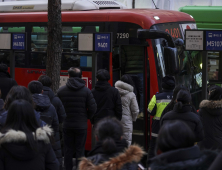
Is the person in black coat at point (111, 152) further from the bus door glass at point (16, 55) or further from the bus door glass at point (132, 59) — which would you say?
the bus door glass at point (16, 55)

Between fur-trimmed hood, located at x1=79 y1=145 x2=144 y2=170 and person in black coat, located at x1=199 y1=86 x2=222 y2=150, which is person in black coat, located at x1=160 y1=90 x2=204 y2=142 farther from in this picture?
fur-trimmed hood, located at x1=79 y1=145 x2=144 y2=170

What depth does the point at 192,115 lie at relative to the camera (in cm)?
483

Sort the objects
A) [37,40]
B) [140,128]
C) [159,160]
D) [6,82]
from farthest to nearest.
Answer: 1. [37,40]
2. [140,128]
3. [6,82]
4. [159,160]

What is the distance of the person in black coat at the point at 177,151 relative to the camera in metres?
2.37

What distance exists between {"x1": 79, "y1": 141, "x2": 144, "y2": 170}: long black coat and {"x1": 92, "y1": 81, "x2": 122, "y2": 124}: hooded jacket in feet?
11.8

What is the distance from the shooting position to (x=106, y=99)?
6562 mm

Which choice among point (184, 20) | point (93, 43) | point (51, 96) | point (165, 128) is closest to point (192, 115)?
point (51, 96)

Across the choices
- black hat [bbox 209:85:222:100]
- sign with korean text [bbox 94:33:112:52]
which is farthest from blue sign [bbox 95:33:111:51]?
black hat [bbox 209:85:222:100]

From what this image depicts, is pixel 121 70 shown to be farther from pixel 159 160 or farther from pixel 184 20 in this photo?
pixel 159 160

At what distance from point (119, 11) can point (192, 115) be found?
3652mm

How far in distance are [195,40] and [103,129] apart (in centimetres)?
401

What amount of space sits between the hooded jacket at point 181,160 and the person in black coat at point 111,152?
0.45 m

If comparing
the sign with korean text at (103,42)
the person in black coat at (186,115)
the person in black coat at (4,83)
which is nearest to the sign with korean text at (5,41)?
the person in black coat at (4,83)

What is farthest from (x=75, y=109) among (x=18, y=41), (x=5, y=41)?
(x=5, y=41)
